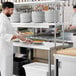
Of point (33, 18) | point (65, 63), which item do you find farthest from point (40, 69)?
point (33, 18)

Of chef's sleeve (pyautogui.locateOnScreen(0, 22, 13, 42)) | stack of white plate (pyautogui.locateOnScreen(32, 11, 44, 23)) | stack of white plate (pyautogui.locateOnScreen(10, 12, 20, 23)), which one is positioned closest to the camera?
chef's sleeve (pyautogui.locateOnScreen(0, 22, 13, 42))

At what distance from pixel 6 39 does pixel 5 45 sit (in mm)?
119

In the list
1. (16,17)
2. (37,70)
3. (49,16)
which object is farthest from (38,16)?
(37,70)

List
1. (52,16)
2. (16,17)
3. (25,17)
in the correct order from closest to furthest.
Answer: (52,16)
(25,17)
(16,17)

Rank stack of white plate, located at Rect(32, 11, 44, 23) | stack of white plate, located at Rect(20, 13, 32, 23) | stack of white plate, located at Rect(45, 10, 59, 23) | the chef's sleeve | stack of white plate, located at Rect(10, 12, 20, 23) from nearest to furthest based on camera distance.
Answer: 1. the chef's sleeve
2. stack of white plate, located at Rect(45, 10, 59, 23)
3. stack of white plate, located at Rect(32, 11, 44, 23)
4. stack of white plate, located at Rect(20, 13, 32, 23)
5. stack of white plate, located at Rect(10, 12, 20, 23)

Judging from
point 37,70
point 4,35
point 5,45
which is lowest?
point 37,70

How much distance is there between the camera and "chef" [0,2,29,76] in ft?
9.50

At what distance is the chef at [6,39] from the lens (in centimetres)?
289

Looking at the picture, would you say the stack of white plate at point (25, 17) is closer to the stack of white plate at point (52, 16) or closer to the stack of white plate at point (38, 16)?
the stack of white plate at point (38, 16)

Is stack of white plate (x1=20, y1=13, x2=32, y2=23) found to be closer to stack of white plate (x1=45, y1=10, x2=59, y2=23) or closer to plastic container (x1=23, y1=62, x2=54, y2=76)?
stack of white plate (x1=45, y1=10, x2=59, y2=23)

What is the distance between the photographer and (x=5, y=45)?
2.98 meters

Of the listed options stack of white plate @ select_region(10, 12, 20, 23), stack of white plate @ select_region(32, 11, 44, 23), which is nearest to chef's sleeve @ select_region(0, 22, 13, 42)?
stack of white plate @ select_region(32, 11, 44, 23)

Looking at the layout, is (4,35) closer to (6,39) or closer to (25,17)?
(6,39)

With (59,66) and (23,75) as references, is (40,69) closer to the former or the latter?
(59,66)
